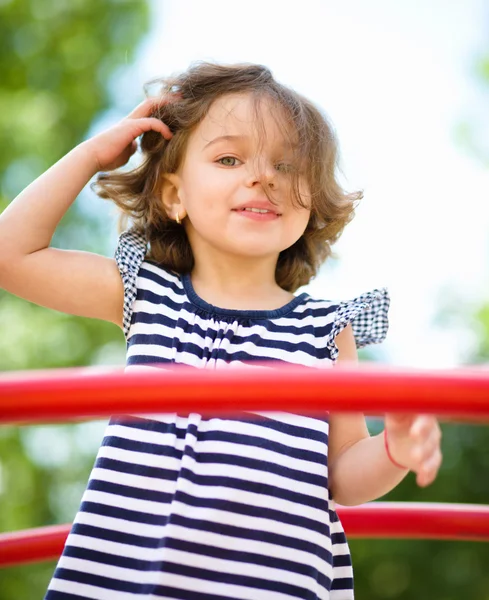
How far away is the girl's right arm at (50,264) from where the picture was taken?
4.48 feet

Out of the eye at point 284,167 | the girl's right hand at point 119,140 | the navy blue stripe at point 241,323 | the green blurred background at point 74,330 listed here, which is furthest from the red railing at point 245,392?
the green blurred background at point 74,330

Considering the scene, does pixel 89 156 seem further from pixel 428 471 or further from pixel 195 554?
pixel 428 471

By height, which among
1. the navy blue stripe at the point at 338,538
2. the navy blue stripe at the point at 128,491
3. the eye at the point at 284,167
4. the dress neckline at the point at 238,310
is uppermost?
the eye at the point at 284,167

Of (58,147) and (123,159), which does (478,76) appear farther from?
(123,159)

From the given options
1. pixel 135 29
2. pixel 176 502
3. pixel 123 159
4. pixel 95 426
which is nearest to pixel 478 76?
pixel 135 29

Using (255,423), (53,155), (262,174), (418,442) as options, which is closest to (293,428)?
(255,423)

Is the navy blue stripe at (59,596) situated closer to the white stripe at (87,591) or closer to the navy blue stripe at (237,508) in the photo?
the white stripe at (87,591)

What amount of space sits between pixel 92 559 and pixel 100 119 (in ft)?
20.0

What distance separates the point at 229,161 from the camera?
4.58 ft

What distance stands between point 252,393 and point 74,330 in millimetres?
5895

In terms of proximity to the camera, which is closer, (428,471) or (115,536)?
(428,471)

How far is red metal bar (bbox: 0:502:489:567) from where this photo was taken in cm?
136

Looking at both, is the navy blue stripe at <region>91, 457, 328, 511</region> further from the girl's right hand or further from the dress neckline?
the girl's right hand

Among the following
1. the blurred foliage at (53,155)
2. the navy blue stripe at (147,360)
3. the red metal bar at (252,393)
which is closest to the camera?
the red metal bar at (252,393)
